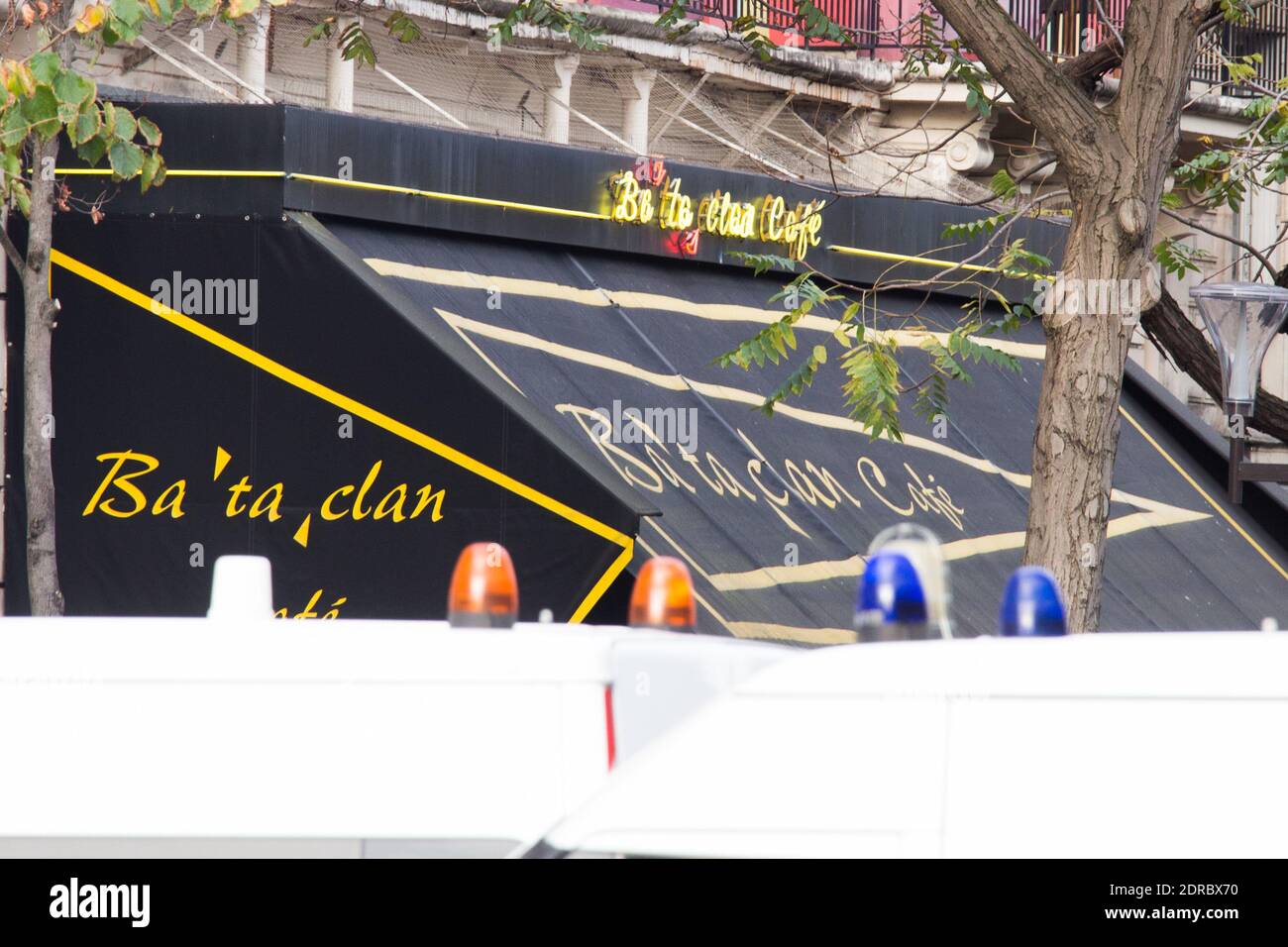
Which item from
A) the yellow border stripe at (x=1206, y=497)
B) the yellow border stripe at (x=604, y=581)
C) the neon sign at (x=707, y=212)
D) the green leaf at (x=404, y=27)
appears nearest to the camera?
the yellow border stripe at (x=604, y=581)

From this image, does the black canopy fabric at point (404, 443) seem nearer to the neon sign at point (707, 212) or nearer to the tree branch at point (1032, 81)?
the neon sign at point (707, 212)

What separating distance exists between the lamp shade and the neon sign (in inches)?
150

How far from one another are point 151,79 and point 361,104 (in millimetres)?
1795

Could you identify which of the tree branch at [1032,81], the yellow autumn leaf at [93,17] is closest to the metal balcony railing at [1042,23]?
the tree branch at [1032,81]

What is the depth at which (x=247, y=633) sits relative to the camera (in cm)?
385

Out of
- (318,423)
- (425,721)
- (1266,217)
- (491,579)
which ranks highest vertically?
(1266,217)

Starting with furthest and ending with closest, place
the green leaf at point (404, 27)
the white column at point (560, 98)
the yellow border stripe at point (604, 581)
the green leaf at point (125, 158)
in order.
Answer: the white column at point (560, 98), the green leaf at point (404, 27), the yellow border stripe at point (604, 581), the green leaf at point (125, 158)

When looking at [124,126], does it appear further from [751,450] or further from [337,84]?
[751,450]

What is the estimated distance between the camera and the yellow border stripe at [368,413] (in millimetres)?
9656

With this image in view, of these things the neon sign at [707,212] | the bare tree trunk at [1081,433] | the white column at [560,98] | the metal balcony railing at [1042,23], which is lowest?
the bare tree trunk at [1081,433]

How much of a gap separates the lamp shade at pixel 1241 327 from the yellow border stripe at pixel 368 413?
305 cm

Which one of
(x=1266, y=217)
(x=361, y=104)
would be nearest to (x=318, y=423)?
(x=361, y=104)

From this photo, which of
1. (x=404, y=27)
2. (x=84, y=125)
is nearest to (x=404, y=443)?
(x=404, y=27)

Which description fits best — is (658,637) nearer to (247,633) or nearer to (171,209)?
(247,633)
